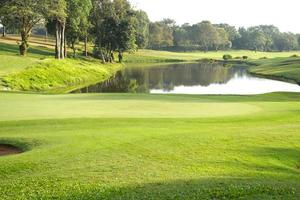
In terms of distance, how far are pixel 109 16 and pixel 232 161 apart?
103 m

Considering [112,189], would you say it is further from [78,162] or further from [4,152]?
[4,152]

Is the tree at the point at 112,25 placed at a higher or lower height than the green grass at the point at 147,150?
higher

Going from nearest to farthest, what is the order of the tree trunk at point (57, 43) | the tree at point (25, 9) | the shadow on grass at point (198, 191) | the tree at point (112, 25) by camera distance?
the shadow on grass at point (198, 191)
the tree at point (25, 9)
the tree trunk at point (57, 43)
the tree at point (112, 25)

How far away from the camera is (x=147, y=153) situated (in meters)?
16.9

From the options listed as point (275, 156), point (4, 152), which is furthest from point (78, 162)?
point (275, 156)

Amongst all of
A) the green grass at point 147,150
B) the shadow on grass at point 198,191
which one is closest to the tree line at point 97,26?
the green grass at point 147,150

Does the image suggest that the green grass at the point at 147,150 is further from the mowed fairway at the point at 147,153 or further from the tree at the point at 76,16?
the tree at the point at 76,16

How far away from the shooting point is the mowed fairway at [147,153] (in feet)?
43.1

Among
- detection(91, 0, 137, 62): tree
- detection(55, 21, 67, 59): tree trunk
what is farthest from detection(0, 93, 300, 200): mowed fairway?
detection(91, 0, 137, 62): tree

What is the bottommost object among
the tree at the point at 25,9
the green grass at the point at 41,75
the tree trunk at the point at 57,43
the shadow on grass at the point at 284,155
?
the shadow on grass at the point at 284,155

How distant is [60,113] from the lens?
24.9 m

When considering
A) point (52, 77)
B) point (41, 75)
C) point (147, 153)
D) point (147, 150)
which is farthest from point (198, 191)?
point (52, 77)

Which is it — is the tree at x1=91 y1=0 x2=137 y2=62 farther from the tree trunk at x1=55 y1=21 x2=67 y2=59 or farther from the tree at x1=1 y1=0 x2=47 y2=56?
the tree at x1=1 y1=0 x2=47 y2=56

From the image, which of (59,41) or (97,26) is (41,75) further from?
(97,26)
